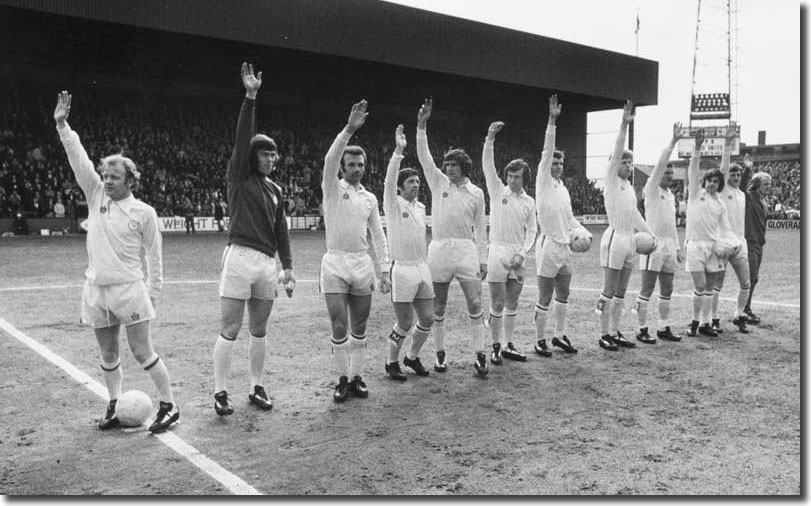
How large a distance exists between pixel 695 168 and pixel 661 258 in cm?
118

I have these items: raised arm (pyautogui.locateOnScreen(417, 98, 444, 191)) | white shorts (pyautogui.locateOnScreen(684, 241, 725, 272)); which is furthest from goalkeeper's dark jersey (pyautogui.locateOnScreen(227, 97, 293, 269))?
white shorts (pyautogui.locateOnScreen(684, 241, 725, 272))

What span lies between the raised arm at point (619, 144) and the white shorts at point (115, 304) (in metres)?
5.17

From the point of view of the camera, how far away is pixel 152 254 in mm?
5500

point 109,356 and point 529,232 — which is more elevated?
point 529,232

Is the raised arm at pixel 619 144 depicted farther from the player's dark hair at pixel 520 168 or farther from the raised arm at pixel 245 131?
the raised arm at pixel 245 131

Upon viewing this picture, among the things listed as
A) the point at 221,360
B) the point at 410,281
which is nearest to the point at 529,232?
the point at 410,281

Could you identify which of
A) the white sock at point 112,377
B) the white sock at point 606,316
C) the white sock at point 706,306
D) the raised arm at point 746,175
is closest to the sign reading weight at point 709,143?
the raised arm at point 746,175

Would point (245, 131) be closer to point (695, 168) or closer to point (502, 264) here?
point (502, 264)

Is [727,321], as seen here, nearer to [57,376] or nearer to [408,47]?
[57,376]

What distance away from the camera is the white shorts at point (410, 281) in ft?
22.6

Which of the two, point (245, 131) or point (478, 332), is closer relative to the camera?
point (245, 131)

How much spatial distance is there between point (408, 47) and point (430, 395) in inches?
1129

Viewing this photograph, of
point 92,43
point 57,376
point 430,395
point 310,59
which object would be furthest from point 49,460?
point 310,59

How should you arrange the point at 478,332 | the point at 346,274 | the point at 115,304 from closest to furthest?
the point at 115,304 < the point at 346,274 < the point at 478,332
